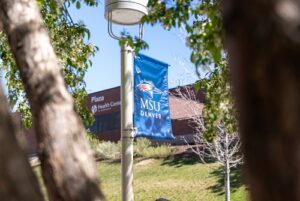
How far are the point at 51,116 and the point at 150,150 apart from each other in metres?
26.9

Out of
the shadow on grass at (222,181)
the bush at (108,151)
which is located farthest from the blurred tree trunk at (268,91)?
the bush at (108,151)

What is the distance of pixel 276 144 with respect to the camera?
1179 millimetres

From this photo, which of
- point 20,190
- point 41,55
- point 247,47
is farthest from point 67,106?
point 247,47

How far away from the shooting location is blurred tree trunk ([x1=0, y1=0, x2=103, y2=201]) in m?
2.59

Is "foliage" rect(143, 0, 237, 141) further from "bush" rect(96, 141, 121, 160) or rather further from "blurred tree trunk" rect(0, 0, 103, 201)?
"bush" rect(96, 141, 121, 160)

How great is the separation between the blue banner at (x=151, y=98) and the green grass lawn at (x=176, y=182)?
10659 mm

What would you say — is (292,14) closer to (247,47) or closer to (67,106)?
(247,47)

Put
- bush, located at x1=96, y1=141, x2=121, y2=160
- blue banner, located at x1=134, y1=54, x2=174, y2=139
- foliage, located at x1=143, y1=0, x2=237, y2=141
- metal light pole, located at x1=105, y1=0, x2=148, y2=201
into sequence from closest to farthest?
foliage, located at x1=143, y1=0, x2=237, y2=141, metal light pole, located at x1=105, y1=0, x2=148, y2=201, blue banner, located at x1=134, y1=54, x2=174, y2=139, bush, located at x1=96, y1=141, x2=121, y2=160

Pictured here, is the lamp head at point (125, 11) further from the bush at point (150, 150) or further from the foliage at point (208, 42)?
the bush at point (150, 150)

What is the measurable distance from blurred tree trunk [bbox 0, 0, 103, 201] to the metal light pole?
380 cm

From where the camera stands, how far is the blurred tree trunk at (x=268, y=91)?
3.81ft

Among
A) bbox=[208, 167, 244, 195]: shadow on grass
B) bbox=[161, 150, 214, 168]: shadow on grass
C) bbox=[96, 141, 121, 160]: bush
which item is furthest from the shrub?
bbox=[208, 167, 244, 195]: shadow on grass

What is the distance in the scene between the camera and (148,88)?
26.4 feet

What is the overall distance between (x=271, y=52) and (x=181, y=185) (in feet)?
70.6
